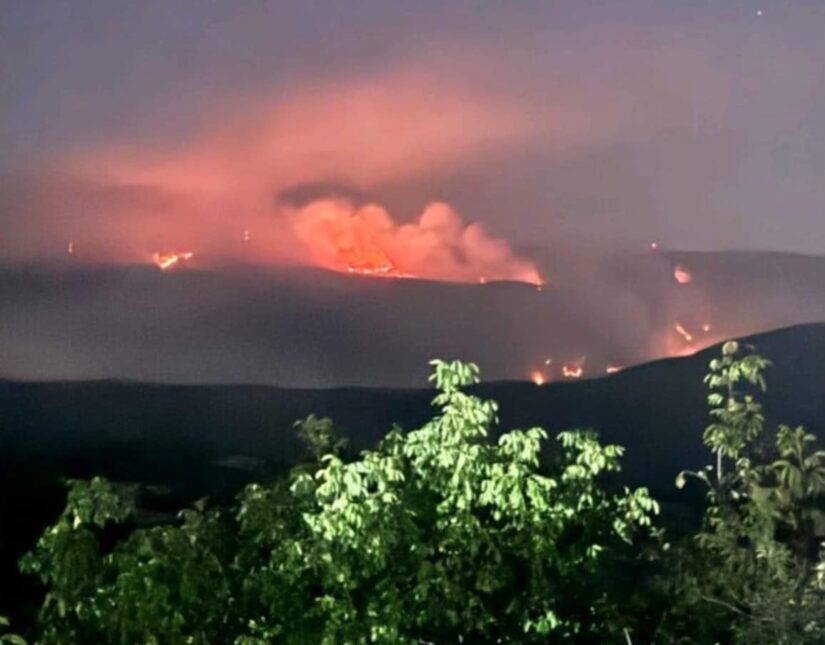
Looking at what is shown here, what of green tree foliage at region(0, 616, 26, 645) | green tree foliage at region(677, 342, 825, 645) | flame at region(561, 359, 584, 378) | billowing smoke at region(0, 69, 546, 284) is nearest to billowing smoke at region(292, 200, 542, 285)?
billowing smoke at region(0, 69, 546, 284)

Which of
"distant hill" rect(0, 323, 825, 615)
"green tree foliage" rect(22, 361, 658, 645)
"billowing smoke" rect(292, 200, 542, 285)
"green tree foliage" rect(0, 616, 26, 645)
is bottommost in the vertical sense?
Answer: "green tree foliage" rect(0, 616, 26, 645)

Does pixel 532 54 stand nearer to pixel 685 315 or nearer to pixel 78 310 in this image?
pixel 685 315

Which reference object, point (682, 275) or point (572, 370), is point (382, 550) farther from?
point (682, 275)

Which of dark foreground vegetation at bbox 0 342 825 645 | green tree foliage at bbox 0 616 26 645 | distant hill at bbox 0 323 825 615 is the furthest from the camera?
distant hill at bbox 0 323 825 615

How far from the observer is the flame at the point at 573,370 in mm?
2461

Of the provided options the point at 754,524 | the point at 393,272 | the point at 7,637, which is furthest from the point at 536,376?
the point at 7,637

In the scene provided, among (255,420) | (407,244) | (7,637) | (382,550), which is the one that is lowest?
(7,637)

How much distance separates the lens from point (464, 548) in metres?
2.36

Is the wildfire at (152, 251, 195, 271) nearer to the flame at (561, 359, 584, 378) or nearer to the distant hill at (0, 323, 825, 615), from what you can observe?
the distant hill at (0, 323, 825, 615)

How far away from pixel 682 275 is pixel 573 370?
258 mm

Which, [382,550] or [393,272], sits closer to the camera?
[382,550]

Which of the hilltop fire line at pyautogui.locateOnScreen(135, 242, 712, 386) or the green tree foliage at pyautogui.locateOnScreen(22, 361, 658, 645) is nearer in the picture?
the green tree foliage at pyautogui.locateOnScreen(22, 361, 658, 645)

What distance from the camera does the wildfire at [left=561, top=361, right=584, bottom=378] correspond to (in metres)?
2.46

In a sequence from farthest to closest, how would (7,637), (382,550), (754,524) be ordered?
(754,524)
(382,550)
(7,637)
